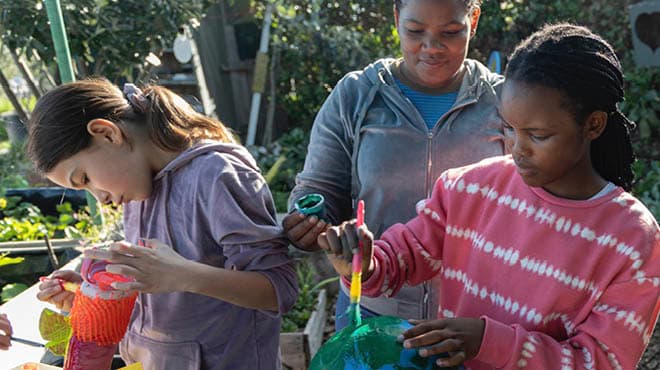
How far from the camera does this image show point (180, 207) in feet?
5.46

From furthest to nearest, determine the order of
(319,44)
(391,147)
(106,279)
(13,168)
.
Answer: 1. (319,44)
2. (13,168)
3. (391,147)
4. (106,279)

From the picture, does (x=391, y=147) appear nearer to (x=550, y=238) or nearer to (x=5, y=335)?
(x=550, y=238)

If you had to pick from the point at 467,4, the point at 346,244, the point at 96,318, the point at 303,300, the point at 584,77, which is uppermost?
the point at 467,4

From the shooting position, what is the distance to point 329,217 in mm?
1891

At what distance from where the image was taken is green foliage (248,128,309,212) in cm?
641

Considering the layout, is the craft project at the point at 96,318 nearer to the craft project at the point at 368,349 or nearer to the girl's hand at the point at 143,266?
the girl's hand at the point at 143,266

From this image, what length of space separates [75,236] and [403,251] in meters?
3.07

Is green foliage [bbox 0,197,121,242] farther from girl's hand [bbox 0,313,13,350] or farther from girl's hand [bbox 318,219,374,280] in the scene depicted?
girl's hand [bbox 318,219,374,280]

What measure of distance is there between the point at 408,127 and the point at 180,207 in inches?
26.0

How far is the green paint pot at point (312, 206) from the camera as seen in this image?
167 cm

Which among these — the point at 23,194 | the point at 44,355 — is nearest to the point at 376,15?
the point at 23,194

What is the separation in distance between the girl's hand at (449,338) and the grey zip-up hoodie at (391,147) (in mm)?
632

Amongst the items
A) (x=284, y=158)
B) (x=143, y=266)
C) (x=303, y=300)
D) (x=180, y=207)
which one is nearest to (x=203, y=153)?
(x=180, y=207)

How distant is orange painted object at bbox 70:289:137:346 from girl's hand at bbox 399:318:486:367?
662 millimetres
